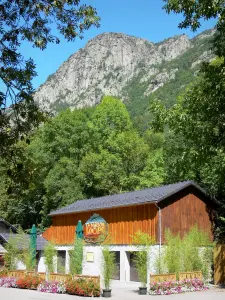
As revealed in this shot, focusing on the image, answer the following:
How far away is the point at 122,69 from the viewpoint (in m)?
163

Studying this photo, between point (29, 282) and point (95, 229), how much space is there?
8.60 metres

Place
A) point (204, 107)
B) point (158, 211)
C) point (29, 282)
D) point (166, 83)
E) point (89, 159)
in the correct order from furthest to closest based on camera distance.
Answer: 1. point (166, 83)
2. point (89, 159)
3. point (158, 211)
4. point (29, 282)
5. point (204, 107)

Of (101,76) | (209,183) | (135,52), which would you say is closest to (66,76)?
(101,76)

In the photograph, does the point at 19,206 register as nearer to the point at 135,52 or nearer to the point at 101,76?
the point at 101,76

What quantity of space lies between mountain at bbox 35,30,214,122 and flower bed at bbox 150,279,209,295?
303ft

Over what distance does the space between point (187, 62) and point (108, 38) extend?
63849 millimetres

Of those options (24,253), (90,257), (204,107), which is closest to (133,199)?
(90,257)

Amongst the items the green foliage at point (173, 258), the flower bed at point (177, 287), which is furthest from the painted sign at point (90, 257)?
the flower bed at point (177, 287)

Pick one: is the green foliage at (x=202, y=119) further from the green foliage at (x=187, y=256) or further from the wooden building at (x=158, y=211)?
the wooden building at (x=158, y=211)

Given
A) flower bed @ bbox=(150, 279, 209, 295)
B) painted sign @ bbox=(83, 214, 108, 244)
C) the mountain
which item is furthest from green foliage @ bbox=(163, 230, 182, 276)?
the mountain

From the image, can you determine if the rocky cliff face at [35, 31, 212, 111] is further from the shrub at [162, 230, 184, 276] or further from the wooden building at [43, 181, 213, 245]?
the shrub at [162, 230, 184, 276]

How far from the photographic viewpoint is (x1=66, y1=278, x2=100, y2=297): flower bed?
61.2 ft

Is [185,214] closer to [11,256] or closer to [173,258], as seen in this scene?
[173,258]

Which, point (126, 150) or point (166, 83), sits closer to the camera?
point (126, 150)
